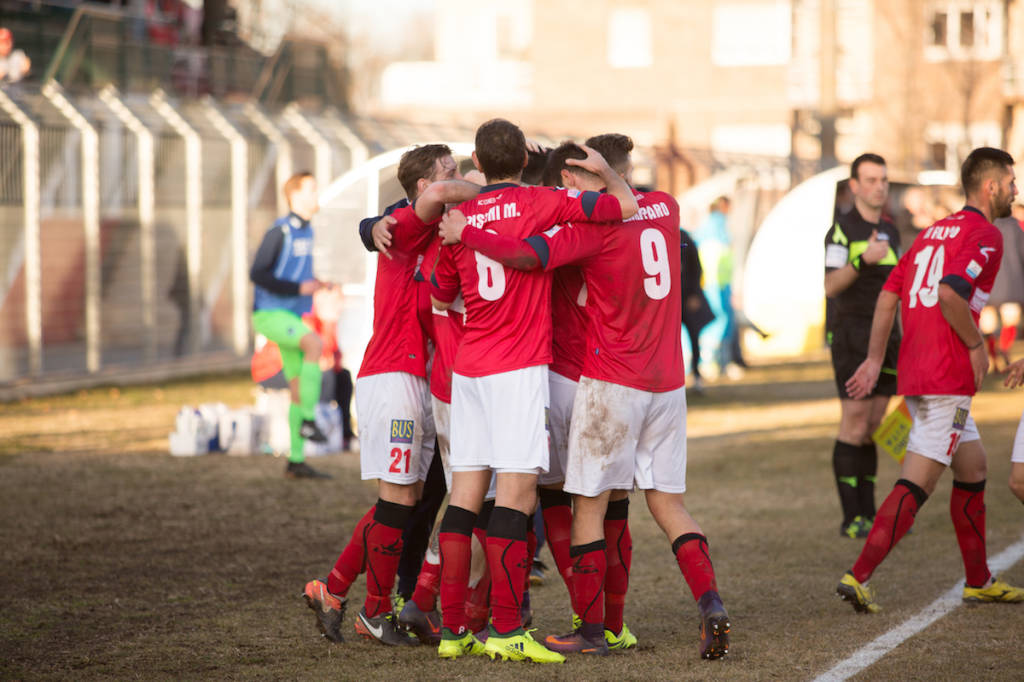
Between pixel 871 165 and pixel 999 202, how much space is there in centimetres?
166

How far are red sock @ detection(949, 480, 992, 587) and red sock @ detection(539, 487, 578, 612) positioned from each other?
196cm

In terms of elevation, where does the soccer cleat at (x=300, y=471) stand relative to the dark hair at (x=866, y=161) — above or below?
below

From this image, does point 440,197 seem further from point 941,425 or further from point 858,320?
point 858,320

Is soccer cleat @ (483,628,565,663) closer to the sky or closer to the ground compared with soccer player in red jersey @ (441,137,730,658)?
closer to the ground

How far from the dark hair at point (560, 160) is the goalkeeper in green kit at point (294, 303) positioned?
446cm

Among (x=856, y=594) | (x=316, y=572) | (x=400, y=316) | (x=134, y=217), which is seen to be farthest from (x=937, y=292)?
(x=134, y=217)

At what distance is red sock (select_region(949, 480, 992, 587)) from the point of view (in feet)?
20.0

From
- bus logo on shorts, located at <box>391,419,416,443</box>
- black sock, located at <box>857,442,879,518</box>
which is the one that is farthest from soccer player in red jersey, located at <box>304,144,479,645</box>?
A: black sock, located at <box>857,442,879,518</box>

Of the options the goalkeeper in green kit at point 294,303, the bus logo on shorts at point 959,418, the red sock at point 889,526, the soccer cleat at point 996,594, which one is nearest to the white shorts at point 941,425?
the bus logo on shorts at point 959,418

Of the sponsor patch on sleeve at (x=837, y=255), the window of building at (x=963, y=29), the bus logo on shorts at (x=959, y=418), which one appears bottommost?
the bus logo on shorts at (x=959, y=418)

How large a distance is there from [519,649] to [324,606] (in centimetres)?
88

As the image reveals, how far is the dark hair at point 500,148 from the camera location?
200 inches

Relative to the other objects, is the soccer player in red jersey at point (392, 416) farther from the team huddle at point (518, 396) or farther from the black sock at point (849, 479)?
the black sock at point (849, 479)

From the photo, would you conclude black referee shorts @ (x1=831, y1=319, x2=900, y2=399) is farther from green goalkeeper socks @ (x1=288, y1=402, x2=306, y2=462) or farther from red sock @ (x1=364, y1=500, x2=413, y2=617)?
green goalkeeper socks @ (x1=288, y1=402, x2=306, y2=462)
